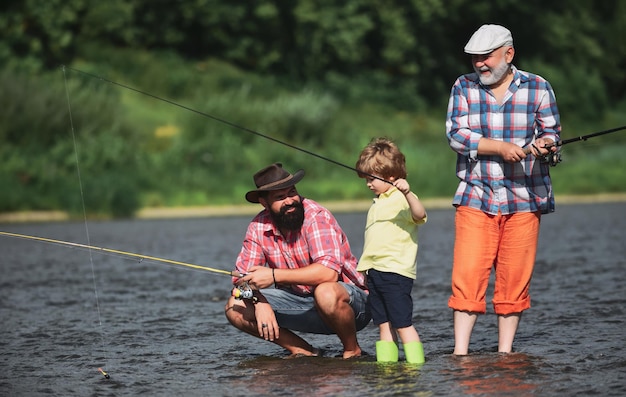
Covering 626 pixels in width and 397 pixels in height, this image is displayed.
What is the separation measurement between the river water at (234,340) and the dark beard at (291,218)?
0.79 metres

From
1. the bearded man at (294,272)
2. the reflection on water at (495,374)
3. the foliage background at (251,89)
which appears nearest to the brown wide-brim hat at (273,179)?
the bearded man at (294,272)

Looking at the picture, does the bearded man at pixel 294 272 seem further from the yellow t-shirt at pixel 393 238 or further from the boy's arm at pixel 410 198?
the boy's arm at pixel 410 198

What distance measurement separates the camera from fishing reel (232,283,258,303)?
7.30 meters

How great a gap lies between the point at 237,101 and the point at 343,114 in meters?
5.32

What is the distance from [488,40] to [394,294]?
4.69 ft

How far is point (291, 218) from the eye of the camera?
7277 mm

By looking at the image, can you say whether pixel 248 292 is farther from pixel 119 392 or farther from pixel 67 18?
pixel 67 18

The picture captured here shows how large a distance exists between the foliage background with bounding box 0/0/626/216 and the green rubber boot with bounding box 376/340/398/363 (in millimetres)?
13981

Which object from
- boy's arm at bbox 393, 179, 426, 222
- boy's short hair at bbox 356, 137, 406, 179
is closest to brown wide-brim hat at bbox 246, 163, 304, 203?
boy's short hair at bbox 356, 137, 406, 179

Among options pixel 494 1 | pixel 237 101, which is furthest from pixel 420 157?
pixel 494 1

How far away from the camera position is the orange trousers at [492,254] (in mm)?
7180

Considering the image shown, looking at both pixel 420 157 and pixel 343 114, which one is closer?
pixel 420 157

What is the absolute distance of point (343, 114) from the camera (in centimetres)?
3703

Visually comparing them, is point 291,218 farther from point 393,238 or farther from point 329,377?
point 329,377
